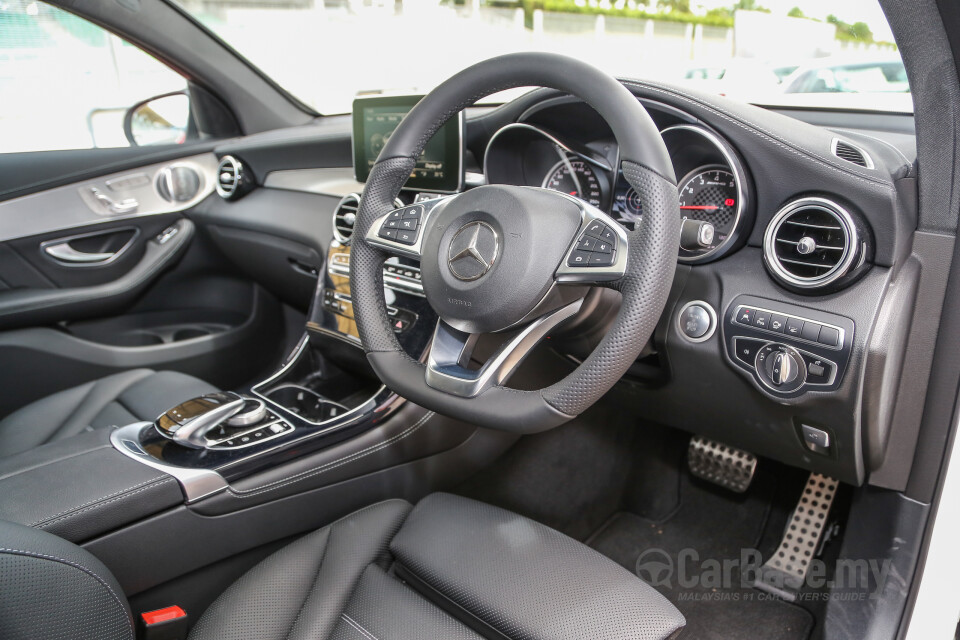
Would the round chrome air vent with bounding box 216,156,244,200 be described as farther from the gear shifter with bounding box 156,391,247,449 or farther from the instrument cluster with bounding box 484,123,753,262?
the instrument cluster with bounding box 484,123,753,262

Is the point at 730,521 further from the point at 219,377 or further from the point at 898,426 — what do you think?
the point at 219,377

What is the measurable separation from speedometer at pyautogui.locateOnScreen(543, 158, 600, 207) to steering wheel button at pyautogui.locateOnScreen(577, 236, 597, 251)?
1.12 ft

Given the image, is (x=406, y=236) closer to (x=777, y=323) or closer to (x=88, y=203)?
(x=777, y=323)

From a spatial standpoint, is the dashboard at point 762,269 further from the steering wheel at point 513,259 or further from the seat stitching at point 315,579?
the seat stitching at point 315,579

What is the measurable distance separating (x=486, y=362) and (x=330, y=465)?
1.62ft

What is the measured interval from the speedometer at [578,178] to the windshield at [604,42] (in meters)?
0.18

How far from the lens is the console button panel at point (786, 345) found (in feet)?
3.26

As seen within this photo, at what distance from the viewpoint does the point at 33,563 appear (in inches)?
29.0

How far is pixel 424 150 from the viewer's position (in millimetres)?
1440

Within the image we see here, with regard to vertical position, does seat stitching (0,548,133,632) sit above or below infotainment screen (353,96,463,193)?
below

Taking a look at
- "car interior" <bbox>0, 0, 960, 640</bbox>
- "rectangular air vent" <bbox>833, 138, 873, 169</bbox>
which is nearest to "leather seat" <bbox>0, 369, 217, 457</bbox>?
"car interior" <bbox>0, 0, 960, 640</bbox>

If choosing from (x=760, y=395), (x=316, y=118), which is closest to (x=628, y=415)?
(x=760, y=395)

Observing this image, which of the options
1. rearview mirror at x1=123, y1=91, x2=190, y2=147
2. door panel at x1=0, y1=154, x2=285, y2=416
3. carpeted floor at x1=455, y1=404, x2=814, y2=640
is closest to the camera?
carpeted floor at x1=455, y1=404, x2=814, y2=640

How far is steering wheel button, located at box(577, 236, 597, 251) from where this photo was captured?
89cm
